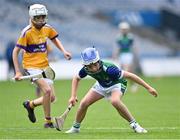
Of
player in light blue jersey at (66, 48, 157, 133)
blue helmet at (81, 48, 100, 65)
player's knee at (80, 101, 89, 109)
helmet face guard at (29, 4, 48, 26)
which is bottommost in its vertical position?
player's knee at (80, 101, 89, 109)

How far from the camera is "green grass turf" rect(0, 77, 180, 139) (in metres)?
14.2

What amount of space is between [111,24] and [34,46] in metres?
28.1

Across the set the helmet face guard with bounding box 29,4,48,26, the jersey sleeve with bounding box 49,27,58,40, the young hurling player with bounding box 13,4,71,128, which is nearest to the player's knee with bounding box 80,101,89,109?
the young hurling player with bounding box 13,4,71,128

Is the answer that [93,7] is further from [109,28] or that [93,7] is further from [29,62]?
[29,62]

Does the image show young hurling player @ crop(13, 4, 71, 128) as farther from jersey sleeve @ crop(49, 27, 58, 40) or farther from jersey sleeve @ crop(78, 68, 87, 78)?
jersey sleeve @ crop(78, 68, 87, 78)

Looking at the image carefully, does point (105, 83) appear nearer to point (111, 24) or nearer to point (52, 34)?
point (52, 34)

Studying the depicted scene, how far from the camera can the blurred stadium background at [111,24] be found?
41.4m

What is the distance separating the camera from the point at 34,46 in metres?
16.0

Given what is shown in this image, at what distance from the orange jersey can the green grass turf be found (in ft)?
4.01

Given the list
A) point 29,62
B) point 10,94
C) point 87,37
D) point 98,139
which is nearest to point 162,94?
point 10,94

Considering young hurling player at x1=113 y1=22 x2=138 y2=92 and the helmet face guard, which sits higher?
the helmet face guard

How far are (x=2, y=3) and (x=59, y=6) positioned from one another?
13.1 feet

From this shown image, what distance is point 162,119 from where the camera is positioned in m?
17.7

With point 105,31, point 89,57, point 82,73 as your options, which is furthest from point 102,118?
point 105,31
